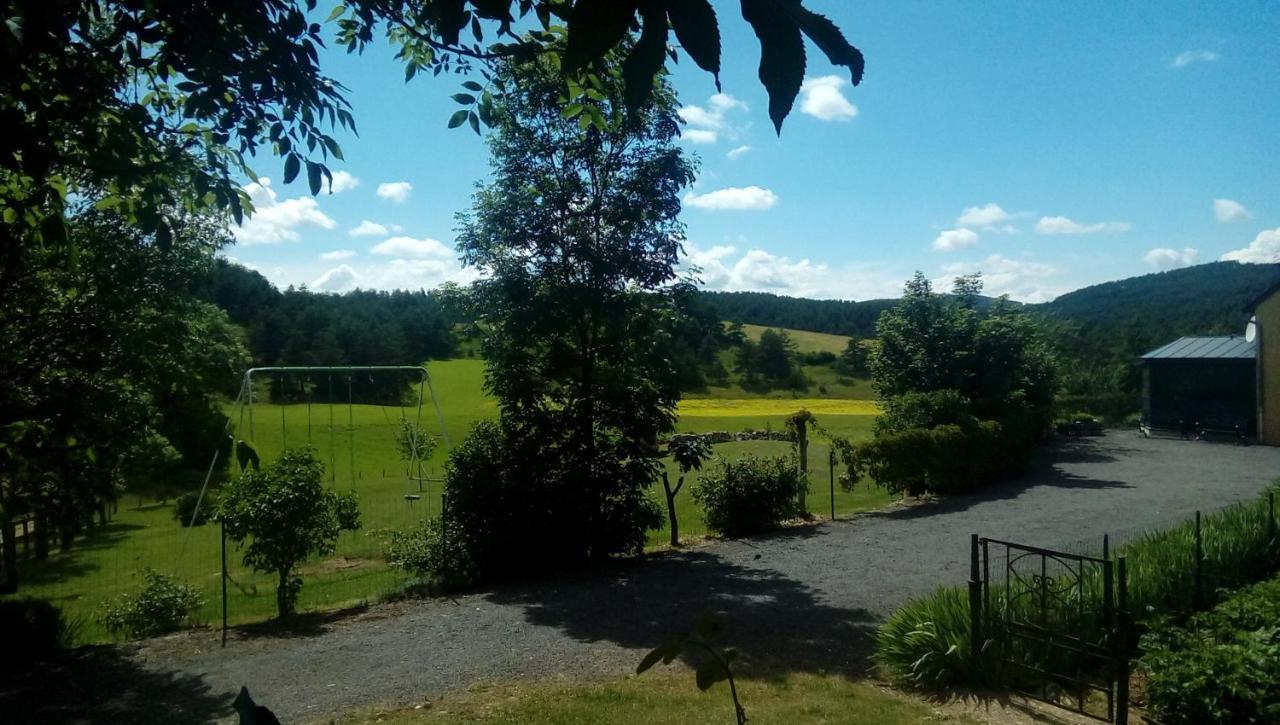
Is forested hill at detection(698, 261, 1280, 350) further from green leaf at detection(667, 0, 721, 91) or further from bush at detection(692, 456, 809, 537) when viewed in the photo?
green leaf at detection(667, 0, 721, 91)

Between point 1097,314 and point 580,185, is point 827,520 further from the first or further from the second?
point 1097,314

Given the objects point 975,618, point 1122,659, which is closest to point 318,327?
point 975,618

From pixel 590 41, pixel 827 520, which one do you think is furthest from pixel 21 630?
pixel 827 520

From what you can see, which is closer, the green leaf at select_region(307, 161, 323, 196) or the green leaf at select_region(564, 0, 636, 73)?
the green leaf at select_region(564, 0, 636, 73)

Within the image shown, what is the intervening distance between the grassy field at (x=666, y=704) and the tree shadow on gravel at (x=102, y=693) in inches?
66.1

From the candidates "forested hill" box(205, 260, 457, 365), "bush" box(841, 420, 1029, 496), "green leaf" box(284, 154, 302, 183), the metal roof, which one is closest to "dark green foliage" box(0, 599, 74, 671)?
"green leaf" box(284, 154, 302, 183)

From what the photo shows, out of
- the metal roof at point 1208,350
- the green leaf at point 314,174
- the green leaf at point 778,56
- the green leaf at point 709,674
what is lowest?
the green leaf at point 709,674

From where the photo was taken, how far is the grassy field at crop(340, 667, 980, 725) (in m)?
5.64

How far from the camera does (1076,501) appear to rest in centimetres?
1691

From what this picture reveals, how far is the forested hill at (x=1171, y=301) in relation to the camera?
185 feet

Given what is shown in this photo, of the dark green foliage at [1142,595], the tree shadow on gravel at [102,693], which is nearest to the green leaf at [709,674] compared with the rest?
the dark green foliage at [1142,595]

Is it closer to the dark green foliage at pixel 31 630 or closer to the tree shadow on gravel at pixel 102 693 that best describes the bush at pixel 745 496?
the tree shadow on gravel at pixel 102 693

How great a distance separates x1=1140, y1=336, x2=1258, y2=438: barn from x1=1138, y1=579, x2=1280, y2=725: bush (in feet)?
87.1

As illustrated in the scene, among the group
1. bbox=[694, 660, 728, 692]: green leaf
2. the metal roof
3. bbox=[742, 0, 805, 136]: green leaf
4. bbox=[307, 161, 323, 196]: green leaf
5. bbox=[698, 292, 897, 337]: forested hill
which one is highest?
bbox=[698, 292, 897, 337]: forested hill
